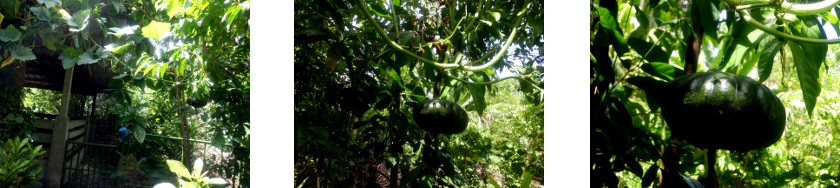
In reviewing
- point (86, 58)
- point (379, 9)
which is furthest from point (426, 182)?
point (86, 58)

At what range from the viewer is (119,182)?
0.94m

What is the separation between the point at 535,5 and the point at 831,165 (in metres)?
0.66

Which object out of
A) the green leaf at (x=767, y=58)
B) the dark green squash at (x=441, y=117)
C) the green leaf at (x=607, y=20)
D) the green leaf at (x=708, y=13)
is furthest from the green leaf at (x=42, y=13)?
the green leaf at (x=767, y=58)

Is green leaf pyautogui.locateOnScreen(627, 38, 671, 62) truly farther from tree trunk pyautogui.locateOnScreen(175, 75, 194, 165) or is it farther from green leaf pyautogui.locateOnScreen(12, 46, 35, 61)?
green leaf pyautogui.locateOnScreen(12, 46, 35, 61)

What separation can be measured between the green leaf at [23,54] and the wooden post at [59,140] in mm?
77

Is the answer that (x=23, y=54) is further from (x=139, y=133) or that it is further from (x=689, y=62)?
(x=689, y=62)

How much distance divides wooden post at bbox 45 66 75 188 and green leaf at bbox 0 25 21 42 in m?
0.12

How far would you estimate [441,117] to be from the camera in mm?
810

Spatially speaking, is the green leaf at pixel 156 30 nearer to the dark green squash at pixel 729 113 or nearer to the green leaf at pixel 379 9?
the green leaf at pixel 379 9

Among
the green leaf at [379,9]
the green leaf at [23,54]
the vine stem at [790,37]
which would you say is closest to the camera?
the vine stem at [790,37]

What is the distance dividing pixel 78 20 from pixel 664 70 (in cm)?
125

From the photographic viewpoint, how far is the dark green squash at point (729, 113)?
1.42ft

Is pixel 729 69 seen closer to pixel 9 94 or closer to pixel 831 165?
pixel 831 165

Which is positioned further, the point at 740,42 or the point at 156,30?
the point at 156,30
